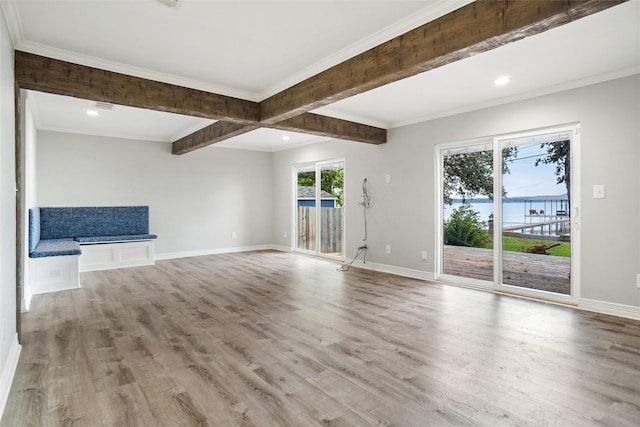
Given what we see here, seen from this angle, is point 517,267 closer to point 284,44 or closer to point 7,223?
point 284,44

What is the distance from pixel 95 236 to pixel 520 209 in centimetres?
688

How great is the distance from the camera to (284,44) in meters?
2.83

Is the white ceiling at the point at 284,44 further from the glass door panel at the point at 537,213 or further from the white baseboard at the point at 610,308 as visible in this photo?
the white baseboard at the point at 610,308

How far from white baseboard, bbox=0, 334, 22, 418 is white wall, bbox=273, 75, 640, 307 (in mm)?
4666

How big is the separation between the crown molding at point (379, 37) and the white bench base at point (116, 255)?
4.21 metres

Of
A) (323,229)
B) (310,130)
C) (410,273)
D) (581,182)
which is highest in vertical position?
(310,130)

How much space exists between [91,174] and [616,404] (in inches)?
298

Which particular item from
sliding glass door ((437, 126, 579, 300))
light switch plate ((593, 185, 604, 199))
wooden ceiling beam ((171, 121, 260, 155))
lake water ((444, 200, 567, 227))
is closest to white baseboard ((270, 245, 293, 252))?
wooden ceiling beam ((171, 121, 260, 155))

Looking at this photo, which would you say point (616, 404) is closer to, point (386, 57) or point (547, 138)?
point (386, 57)

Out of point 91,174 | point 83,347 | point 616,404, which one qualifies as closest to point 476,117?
point 616,404

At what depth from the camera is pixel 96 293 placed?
4.39 m

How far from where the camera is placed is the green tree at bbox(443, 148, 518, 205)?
4.59 meters

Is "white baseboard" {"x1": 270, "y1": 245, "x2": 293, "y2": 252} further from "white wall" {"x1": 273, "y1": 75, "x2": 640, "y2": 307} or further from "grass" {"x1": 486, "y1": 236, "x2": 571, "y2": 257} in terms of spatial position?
"grass" {"x1": 486, "y1": 236, "x2": 571, "y2": 257}

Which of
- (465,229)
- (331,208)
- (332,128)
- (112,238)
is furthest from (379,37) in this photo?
(112,238)
